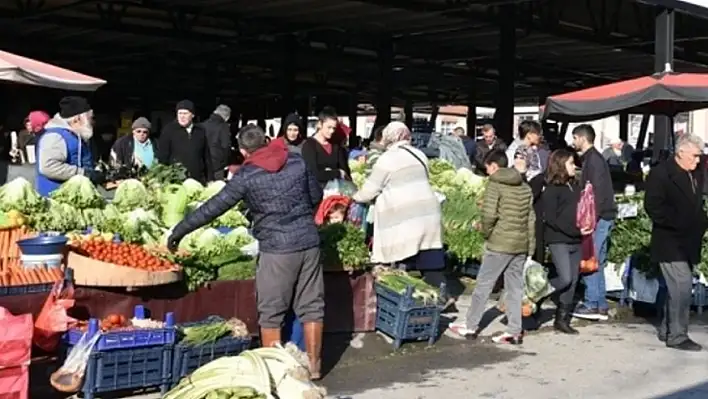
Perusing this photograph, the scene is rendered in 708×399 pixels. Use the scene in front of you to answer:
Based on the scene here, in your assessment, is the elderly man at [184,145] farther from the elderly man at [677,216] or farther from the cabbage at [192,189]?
the elderly man at [677,216]

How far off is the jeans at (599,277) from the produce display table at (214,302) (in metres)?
2.61

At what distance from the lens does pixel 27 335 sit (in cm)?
538

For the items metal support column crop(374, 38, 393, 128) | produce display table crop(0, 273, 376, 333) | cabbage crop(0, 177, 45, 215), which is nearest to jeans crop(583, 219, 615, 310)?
produce display table crop(0, 273, 376, 333)

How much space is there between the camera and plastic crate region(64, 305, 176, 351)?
5.85 m

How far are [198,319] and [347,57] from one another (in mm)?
17626

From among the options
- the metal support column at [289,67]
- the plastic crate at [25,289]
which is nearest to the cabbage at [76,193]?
the plastic crate at [25,289]

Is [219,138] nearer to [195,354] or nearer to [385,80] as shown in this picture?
[195,354]

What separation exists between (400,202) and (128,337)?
2624mm

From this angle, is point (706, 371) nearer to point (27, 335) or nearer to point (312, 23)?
point (27, 335)

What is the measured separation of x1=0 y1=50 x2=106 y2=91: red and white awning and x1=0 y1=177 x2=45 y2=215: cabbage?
0.76 meters

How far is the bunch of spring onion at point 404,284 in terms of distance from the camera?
777cm

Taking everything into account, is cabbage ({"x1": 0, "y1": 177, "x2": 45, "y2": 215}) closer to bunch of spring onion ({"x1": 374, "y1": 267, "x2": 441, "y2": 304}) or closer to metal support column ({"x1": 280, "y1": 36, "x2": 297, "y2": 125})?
bunch of spring onion ({"x1": 374, "y1": 267, "x2": 441, "y2": 304})

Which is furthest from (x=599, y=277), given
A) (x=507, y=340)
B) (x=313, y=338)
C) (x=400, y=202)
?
(x=313, y=338)

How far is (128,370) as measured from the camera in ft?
19.6
